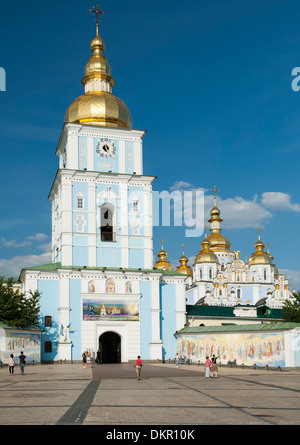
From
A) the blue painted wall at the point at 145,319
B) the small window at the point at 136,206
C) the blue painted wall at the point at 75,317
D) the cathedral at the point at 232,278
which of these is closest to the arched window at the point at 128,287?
the blue painted wall at the point at 145,319

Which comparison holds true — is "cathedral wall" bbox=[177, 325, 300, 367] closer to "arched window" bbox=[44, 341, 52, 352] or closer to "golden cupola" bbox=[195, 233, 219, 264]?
"arched window" bbox=[44, 341, 52, 352]

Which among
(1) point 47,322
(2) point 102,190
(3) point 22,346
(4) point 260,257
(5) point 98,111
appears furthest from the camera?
(4) point 260,257

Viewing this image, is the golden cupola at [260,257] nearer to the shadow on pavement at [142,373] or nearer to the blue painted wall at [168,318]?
the blue painted wall at [168,318]

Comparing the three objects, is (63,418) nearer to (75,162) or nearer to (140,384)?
(140,384)

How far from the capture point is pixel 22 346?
115 ft

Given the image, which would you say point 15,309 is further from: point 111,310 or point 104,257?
point 104,257

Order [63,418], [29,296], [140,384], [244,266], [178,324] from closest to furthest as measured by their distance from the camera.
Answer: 1. [63,418]
2. [140,384]
3. [29,296]
4. [178,324]
5. [244,266]

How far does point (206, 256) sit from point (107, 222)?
4101 cm

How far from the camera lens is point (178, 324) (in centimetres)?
4203

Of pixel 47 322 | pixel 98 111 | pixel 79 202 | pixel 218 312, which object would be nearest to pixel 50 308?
pixel 47 322

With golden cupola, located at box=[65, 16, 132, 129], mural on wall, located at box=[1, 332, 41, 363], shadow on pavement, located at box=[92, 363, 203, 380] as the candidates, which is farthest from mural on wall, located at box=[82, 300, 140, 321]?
golden cupola, located at box=[65, 16, 132, 129]

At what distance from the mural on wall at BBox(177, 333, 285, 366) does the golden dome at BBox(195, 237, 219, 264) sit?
41.8 metres
